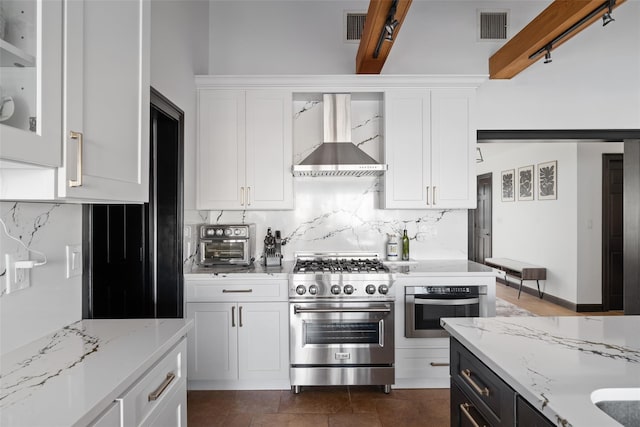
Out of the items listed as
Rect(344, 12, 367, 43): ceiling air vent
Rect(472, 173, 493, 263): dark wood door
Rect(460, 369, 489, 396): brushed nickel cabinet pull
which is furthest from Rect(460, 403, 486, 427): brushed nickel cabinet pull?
Rect(472, 173, 493, 263): dark wood door

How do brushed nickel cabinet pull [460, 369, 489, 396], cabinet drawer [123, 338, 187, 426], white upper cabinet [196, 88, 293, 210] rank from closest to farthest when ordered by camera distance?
cabinet drawer [123, 338, 187, 426], brushed nickel cabinet pull [460, 369, 489, 396], white upper cabinet [196, 88, 293, 210]

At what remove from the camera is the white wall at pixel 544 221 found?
5.40 meters

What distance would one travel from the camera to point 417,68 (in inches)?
144

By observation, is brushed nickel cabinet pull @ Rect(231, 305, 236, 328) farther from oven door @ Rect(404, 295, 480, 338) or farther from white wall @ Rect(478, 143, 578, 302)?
white wall @ Rect(478, 143, 578, 302)

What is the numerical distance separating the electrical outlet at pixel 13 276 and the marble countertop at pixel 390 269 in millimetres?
1540

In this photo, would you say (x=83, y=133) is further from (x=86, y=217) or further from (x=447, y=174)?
(x=447, y=174)

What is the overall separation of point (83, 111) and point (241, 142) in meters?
2.14

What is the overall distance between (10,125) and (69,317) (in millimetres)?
1019

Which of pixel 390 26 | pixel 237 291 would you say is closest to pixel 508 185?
pixel 390 26

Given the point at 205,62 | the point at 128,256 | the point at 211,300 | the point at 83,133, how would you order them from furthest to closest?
the point at 205,62, the point at 211,300, the point at 128,256, the point at 83,133

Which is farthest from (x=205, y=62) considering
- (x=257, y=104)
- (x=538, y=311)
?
(x=538, y=311)

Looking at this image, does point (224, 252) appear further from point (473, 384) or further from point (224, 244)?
point (473, 384)

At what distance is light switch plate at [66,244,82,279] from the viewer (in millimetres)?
1624

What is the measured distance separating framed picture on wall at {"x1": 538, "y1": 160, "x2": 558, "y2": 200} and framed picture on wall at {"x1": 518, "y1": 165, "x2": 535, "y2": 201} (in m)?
0.27
